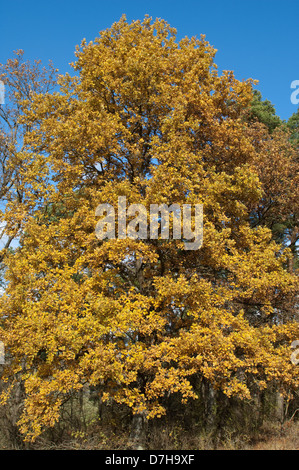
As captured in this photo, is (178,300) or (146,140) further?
(146,140)

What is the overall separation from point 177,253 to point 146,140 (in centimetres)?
411

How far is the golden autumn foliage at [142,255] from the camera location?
290 inches

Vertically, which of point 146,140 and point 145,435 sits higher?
point 146,140

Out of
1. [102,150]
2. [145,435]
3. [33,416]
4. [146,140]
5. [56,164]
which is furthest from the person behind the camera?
[146,140]

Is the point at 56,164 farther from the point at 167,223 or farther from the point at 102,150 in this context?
the point at 167,223

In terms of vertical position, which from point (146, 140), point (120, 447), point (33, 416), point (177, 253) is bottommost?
point (120, 447)

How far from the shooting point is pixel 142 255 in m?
8.56

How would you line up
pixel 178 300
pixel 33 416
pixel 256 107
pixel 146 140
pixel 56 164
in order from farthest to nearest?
pixel 256 107, pixel 146 140, pixel 56 164, pixel 178 300, pixel 33 416

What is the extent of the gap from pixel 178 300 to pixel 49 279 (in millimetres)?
3179

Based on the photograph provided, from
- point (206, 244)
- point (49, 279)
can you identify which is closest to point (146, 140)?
point (206, 244)

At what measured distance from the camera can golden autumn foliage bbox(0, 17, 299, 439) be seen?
7.37 metres

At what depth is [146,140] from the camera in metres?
11.5
